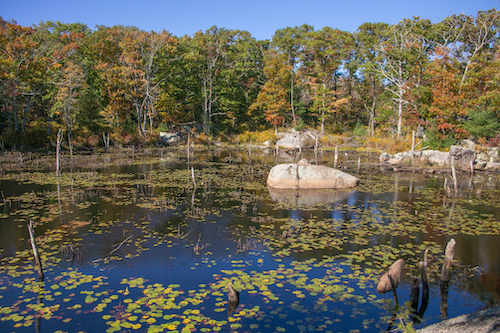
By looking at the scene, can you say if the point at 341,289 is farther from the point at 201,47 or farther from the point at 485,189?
the point at 201,47

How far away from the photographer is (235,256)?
8.83 metres

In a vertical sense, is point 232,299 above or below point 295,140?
below

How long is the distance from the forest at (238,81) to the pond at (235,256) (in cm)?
1785

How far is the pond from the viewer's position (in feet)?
20.1

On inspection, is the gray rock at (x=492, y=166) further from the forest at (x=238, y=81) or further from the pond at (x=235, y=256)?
the pond at (x=235, y=256)

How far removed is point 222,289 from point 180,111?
44241mm

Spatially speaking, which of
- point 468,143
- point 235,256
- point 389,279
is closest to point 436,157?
point 468,143

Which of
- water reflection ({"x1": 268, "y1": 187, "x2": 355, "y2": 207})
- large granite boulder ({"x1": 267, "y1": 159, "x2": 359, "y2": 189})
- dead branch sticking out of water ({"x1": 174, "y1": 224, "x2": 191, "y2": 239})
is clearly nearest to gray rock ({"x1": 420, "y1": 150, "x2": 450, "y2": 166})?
large granite boulder ({"x1": 267, "y1": 159, "x2": 359, "y2": 189})

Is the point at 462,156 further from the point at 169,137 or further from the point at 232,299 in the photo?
the point at 169,137

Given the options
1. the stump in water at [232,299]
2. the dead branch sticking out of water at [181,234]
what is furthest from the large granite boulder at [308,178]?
the stump in water at [232,299]

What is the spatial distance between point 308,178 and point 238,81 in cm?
3921

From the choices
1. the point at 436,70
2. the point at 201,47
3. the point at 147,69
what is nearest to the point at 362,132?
the point at 436,70

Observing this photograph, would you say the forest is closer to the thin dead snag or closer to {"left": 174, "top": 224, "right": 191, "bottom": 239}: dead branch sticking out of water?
the thin dead snag

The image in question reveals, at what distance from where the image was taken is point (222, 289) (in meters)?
7.03
